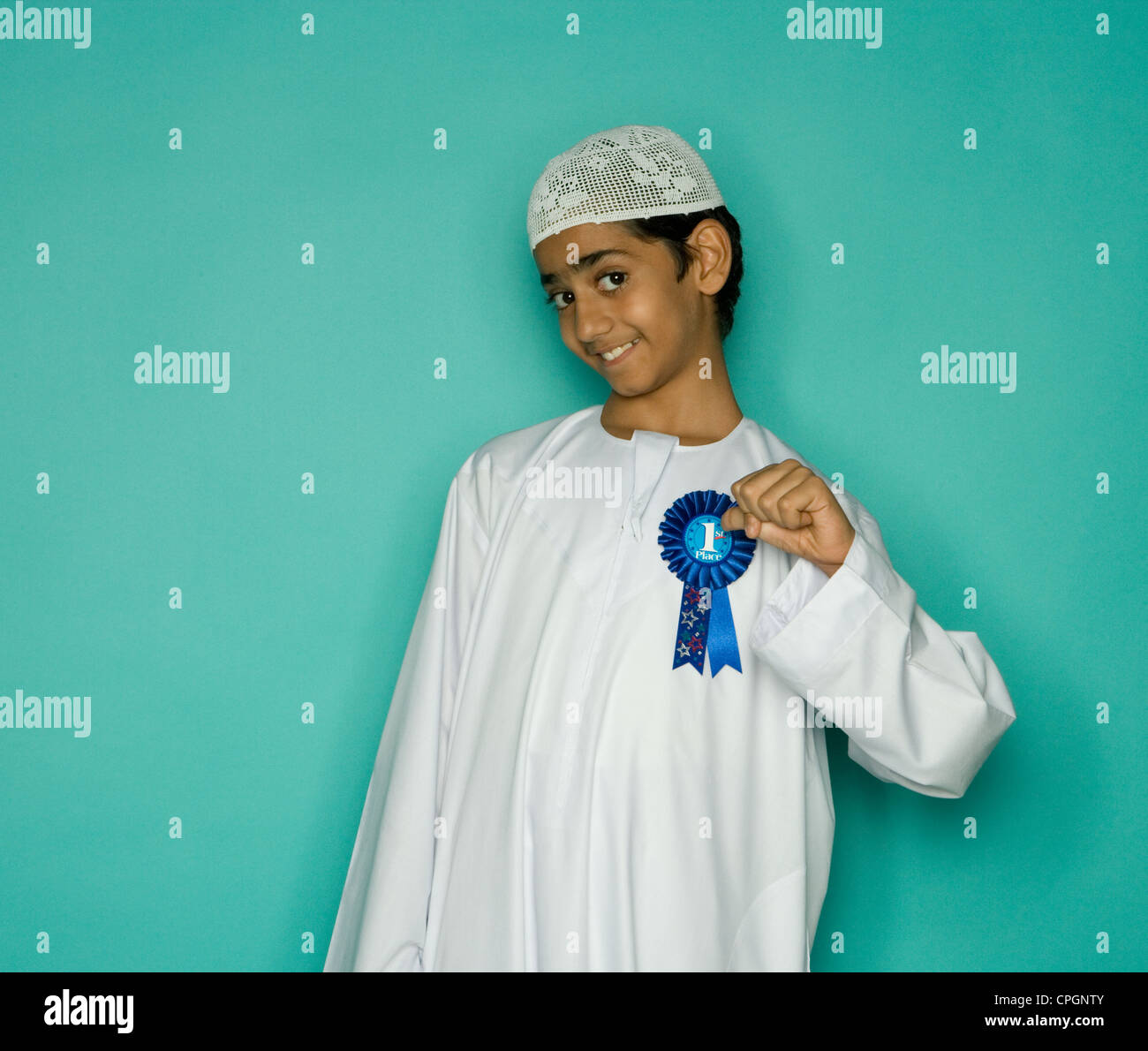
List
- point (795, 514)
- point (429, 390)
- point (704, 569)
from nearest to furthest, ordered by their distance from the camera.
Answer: point (795, 514) < point (704, 569) < point (429, 390)

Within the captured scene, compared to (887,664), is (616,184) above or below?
above

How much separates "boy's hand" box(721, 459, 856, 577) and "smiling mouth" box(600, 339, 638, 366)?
0.81 ft

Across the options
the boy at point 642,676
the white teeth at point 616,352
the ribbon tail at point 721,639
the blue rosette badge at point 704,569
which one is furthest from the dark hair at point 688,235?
the ribbon tail at point 721,639

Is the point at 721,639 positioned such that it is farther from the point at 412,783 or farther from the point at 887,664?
the point at 412,783

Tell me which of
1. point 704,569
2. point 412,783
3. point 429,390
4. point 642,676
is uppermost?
point 429,390

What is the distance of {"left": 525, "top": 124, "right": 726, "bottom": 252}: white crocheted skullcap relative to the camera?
1.39 m

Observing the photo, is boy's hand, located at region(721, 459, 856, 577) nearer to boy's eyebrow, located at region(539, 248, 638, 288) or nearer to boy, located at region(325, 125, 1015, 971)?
boy, located at region(325, 125, 1015, 971)

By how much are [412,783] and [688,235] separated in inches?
30.5

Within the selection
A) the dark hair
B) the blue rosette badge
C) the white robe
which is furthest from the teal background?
the blue rosette badge

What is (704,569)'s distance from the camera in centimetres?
136

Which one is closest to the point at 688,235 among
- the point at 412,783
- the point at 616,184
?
the point at 616,184

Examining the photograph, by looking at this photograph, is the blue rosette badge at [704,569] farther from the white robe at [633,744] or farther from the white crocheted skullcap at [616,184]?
the white crocheted skullcap at [616,184]

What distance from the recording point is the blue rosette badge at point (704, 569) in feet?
4.41
